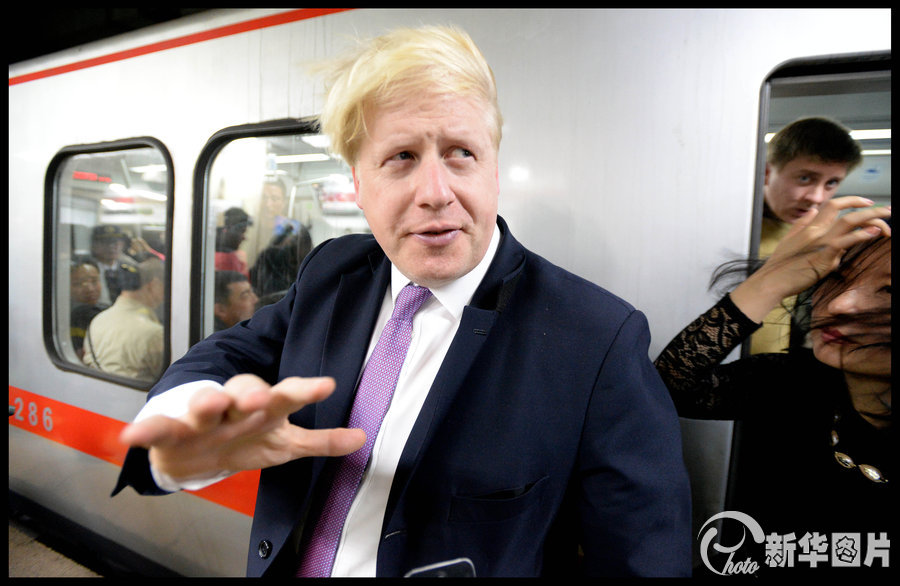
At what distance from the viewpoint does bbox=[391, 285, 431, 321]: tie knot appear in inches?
42.1

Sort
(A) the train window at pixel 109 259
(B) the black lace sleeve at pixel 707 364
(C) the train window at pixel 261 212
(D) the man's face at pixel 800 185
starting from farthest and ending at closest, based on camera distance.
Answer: (A) the train window at pixel 109 259 < (C) the train window at pixel 261 212 < (D) the man's face at pixel 800 185 < (B) the black lace sleeve at pixel 707 364

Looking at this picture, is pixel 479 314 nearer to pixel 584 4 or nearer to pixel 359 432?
pixel 359 432

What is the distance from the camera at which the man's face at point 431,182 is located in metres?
0.92

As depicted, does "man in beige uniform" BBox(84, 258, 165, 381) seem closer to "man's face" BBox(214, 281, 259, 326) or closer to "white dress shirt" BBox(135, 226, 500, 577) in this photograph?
"man's face" BBox(214, 281, 259, 326)

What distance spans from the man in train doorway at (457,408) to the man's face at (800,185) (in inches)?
26.2

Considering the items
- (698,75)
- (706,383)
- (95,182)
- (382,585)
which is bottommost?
(382,585)

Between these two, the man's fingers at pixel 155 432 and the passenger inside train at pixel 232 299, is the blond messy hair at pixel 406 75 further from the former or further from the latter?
the passenger inside train at pixel 232 299

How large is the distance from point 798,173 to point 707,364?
59 centimetres

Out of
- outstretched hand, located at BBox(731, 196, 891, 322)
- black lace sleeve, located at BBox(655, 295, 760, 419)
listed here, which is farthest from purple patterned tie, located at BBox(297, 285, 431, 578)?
outstretched hand, located at BBox(731, 196, 891, 322)

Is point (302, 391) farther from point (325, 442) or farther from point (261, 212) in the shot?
point (261, 212)

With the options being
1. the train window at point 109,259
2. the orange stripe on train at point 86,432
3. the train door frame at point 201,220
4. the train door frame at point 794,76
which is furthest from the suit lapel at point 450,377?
the train window at point 109,259

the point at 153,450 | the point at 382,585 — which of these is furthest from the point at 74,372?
the point at 382,585

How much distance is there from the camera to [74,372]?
8.05 ft

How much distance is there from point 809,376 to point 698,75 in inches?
34.0
